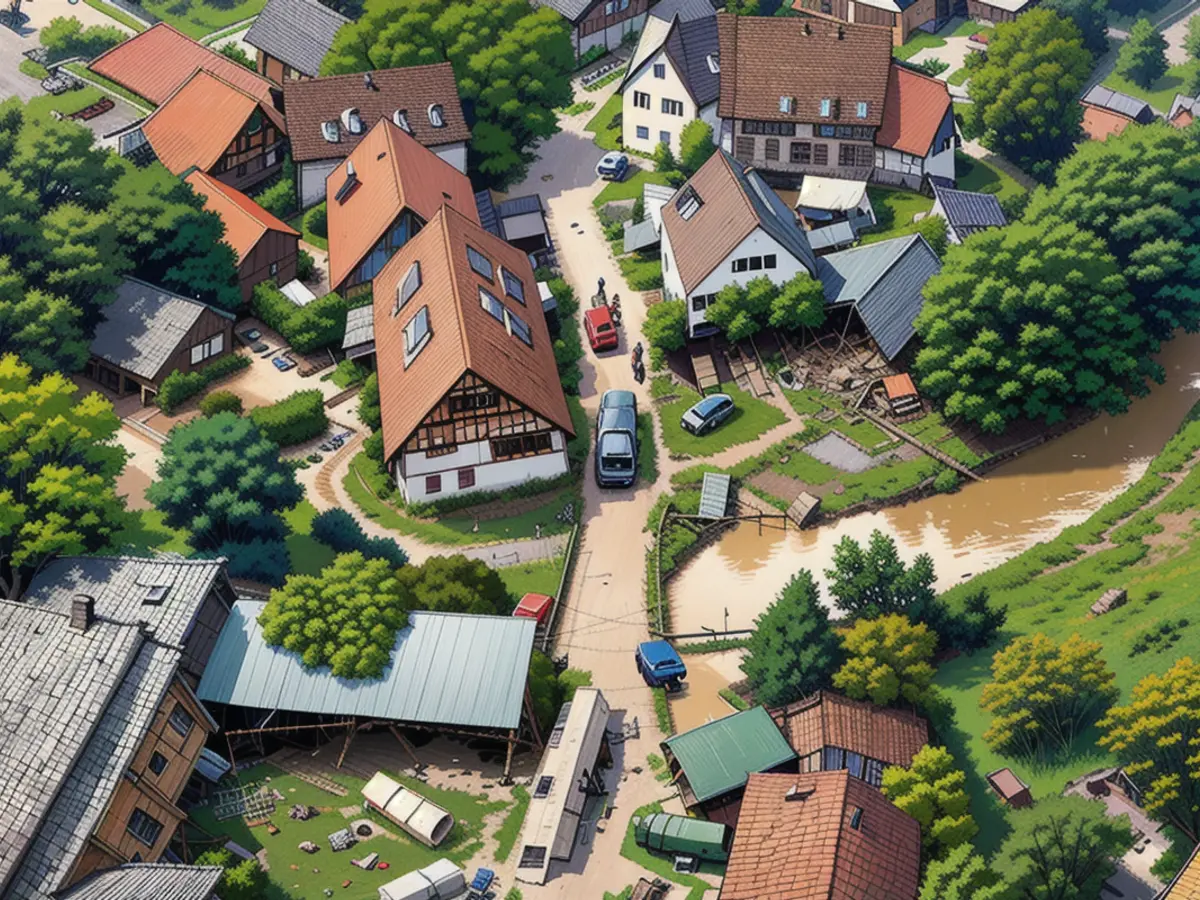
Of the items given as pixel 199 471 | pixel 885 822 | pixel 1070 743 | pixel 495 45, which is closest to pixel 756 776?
pixel 885 822

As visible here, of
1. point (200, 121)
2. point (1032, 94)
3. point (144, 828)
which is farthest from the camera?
point (1032, 94)

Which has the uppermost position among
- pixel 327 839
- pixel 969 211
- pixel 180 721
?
pixel 180 721

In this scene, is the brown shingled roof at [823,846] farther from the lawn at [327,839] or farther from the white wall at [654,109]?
the white wall at [654,109]

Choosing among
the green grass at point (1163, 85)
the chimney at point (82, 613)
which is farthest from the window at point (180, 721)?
the green grass at point (1163, 85)

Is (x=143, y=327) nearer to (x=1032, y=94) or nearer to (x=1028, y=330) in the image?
(x=1028, y=330)

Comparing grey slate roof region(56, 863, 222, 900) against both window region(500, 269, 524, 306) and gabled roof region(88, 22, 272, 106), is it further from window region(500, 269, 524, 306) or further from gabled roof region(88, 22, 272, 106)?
gabled roof region(88, 22, 272, 106)

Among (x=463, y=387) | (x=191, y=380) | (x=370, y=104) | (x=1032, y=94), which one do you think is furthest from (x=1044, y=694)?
(x=370, y=104)

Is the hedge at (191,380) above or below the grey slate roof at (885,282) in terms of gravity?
below
